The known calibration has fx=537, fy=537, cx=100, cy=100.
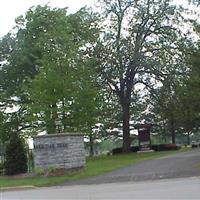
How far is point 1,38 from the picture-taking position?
51.3 m

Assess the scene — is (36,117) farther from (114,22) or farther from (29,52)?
(114,22)

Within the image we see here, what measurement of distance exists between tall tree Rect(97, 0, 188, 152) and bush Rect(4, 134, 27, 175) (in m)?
21.3

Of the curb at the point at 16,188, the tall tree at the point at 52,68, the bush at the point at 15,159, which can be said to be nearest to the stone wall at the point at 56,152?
the bush at the point at 15,159

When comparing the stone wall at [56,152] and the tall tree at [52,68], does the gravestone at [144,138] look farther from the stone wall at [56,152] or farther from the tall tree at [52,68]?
the stone wall at [56,152]

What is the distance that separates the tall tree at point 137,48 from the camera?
4950 centimetres

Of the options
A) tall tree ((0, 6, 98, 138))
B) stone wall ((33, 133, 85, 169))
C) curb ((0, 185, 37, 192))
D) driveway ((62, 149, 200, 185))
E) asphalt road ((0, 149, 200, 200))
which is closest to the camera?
asphalt road ((0, 149, 200, 200))

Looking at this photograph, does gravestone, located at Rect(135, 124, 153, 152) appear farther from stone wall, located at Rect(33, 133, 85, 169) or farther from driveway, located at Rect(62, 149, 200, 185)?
driveway, located at Rect(62, 149, 200, 185)

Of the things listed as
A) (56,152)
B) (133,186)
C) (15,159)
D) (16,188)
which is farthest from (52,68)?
(133,186)

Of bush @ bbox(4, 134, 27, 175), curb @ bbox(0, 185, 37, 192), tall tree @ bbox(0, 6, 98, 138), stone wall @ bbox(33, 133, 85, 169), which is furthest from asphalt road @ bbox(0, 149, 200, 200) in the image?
tall tree @ bbox(0, 6, 98, 138)

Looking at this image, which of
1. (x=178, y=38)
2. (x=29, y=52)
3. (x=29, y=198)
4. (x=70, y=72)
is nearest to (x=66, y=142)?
(x=29, y=198)

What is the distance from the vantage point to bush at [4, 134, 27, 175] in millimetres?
29188

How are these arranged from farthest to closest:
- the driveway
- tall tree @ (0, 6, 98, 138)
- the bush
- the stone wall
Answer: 1. tall tree @ (0, 6, 98, 138)
2. the bush
3. the stone wall
4. the driveway

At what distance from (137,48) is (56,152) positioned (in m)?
24.6

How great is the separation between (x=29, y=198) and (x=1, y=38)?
3608 cm
